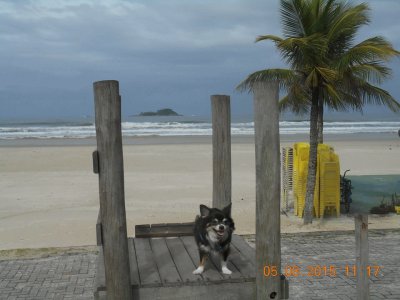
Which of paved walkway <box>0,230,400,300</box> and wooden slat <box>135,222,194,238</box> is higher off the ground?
wooden slat <box>135,222,194,238</box>

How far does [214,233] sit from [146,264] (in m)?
1.03

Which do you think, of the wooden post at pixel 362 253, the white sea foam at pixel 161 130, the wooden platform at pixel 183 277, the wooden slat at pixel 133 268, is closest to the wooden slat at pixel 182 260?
the wooden platform at pixel 183 277

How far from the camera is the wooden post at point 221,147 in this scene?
6.36 metres

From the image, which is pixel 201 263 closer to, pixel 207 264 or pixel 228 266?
pixel 207 264

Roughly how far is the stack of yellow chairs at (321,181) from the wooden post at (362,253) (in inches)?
241

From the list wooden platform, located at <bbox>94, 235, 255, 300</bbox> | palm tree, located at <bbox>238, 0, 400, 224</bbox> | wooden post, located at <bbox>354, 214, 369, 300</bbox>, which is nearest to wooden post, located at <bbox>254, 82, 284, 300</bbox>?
wooden platform, located at <bbox>94, 235, 255, 300</bbox>

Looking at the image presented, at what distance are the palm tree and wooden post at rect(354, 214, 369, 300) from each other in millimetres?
5229

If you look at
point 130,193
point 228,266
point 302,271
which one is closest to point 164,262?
point 228,266

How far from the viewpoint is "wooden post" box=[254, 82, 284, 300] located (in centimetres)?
459

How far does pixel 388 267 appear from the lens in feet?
26.1

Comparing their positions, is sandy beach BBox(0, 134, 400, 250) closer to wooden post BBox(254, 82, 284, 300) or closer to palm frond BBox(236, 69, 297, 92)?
palm frond BBox(236, 69, 297, 92)

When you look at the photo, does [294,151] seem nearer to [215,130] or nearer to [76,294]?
[215,130]

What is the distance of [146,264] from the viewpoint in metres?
5.55

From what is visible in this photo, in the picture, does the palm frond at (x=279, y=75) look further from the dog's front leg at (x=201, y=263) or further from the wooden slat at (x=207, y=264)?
the dog's front leg at (x=201, y=263)
